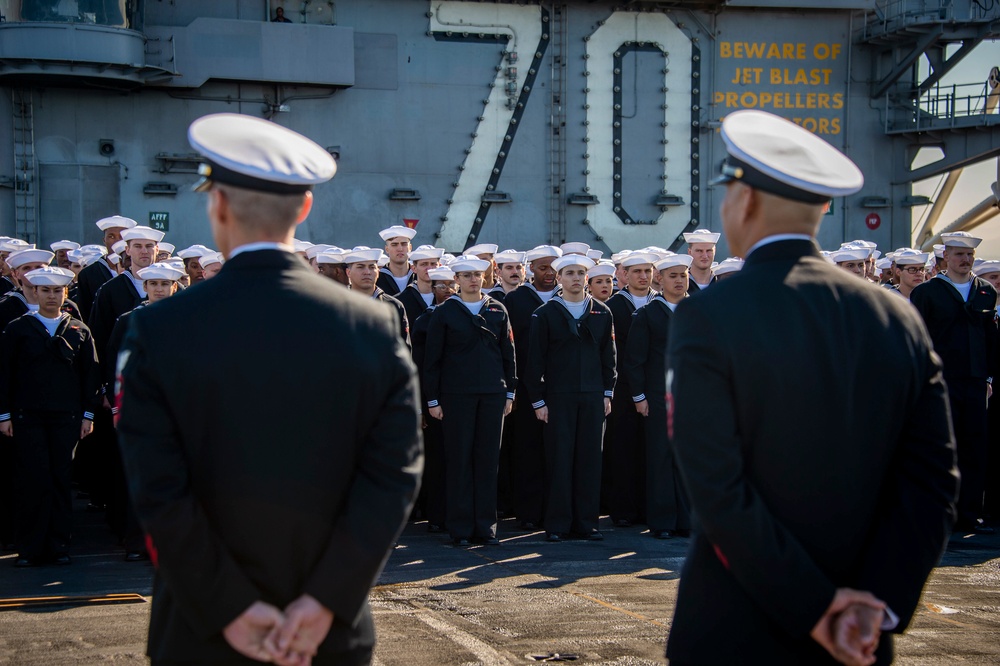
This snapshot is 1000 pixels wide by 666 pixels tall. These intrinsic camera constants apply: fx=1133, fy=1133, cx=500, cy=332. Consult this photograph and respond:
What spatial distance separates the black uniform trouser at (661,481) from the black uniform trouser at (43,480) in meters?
4.09

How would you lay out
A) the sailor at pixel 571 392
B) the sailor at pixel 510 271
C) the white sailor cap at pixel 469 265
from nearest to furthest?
the white sailor cap at pixel 469 265 → the sailor at pixel 571 392 → the sailor at pixel 510 271

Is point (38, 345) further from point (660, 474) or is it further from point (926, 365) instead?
point (926, 365)

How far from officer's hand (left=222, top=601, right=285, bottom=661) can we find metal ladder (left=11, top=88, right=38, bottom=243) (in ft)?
44.3

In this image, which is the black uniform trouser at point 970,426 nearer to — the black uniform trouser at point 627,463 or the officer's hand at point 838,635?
the black uniform trouser at point 627,463

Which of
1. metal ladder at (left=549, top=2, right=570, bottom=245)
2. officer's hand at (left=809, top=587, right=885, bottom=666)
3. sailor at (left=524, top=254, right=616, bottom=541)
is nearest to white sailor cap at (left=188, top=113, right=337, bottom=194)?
officer's hand at (left=809, top=587, right=885, bottom=666)

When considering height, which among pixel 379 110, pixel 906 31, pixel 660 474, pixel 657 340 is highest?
pixel 906 31

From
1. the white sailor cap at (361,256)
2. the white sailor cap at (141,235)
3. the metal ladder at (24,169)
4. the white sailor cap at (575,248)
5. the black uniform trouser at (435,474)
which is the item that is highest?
the metal ladder at (24,169)

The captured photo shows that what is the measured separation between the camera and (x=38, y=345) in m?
7.39

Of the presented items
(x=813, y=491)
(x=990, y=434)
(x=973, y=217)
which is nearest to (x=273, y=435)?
(x=813, y=491)

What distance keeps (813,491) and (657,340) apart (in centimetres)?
625

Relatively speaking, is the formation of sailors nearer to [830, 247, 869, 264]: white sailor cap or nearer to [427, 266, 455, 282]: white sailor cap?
[427, 266, 455, 282]: white sailor cap

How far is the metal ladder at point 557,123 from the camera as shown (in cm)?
1625

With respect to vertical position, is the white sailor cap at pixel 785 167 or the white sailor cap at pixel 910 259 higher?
the white sailor cap at pixel 785 167

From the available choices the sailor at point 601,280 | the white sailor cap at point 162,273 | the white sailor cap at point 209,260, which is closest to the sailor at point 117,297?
the white sailor cap at point 209,260
